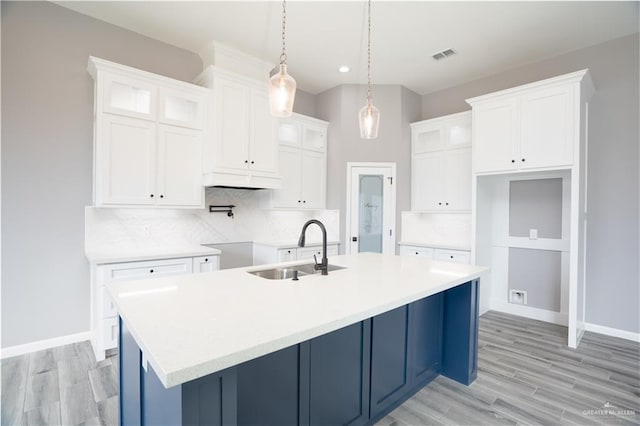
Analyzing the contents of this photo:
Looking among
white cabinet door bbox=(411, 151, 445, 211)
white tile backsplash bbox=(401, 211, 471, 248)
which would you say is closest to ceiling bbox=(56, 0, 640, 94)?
white cabinet door bbox=(411, 151, 445, 211)

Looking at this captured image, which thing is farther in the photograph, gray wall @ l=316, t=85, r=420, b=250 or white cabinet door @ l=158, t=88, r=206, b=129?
gray wall @ l=316, t=85, r=420, b=250

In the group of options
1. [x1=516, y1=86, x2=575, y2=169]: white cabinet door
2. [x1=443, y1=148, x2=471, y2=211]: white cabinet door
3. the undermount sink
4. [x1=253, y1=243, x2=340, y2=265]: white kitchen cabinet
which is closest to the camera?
the undermount sink

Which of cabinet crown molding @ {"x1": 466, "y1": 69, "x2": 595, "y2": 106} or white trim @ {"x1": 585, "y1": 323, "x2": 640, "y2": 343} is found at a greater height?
cabinet crown molding @ {"x1": 466, "y1": 69, "x2": 595, "y2": 106}

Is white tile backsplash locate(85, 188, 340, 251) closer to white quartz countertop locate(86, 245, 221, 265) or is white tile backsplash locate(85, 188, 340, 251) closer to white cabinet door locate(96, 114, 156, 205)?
white quartz countertop locate(86, 245, 221, 265)

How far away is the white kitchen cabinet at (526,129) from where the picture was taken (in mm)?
3223

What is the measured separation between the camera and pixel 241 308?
1369 mm

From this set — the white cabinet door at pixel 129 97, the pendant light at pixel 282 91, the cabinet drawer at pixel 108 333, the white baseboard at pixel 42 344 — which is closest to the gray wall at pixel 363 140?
the white cabinet door at pixel 129 97

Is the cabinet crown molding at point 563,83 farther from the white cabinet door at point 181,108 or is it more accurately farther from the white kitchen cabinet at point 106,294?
the white kitchen cabinet at point 106,294

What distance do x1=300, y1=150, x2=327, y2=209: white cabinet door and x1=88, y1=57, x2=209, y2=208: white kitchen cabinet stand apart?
5.04 feet

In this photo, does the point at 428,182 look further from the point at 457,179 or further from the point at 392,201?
the point at 392,201

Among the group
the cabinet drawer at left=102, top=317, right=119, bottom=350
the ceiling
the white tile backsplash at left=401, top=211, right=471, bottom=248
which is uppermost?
the ceiling

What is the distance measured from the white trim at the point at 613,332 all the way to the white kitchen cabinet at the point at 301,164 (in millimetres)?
3488

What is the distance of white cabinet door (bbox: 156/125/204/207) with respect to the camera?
3.26 m

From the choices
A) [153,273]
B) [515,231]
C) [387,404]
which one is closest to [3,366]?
[153,273]
